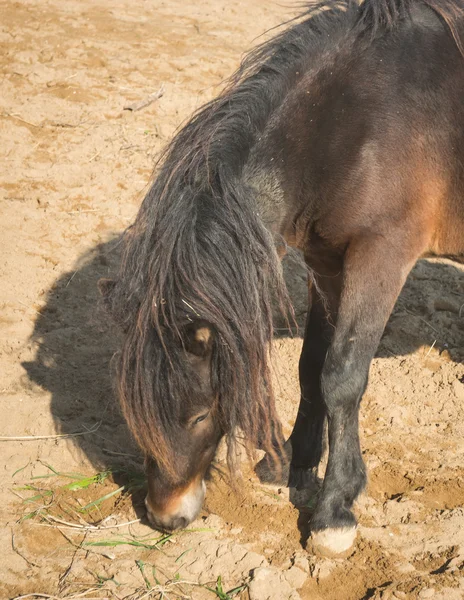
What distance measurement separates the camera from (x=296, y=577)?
336 centimetres

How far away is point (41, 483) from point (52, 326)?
4.46 feet

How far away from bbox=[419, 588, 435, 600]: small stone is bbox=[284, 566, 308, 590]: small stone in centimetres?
50

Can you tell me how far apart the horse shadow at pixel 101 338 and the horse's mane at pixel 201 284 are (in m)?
0.70

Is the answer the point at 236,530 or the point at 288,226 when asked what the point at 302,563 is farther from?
the point at 288,226

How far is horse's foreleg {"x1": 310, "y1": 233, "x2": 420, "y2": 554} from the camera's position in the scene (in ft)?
10.9

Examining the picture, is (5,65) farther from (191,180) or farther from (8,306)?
(191,180)

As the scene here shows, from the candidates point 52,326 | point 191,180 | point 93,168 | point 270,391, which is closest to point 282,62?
point 191,180

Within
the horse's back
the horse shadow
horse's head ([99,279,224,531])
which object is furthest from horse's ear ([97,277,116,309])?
the horse's back

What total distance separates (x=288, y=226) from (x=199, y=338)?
2.74 feet

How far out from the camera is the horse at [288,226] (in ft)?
9.80

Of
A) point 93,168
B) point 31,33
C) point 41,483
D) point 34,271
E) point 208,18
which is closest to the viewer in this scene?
point 41,483

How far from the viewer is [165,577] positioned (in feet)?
10.9

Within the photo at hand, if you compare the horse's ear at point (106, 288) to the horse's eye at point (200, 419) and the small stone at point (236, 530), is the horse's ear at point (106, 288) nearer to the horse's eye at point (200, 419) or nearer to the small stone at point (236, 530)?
the horse's eye at point (200, 419)

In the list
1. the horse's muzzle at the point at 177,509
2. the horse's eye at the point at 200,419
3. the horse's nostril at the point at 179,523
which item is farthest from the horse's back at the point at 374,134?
the horse's nostril at the point at 179,523
